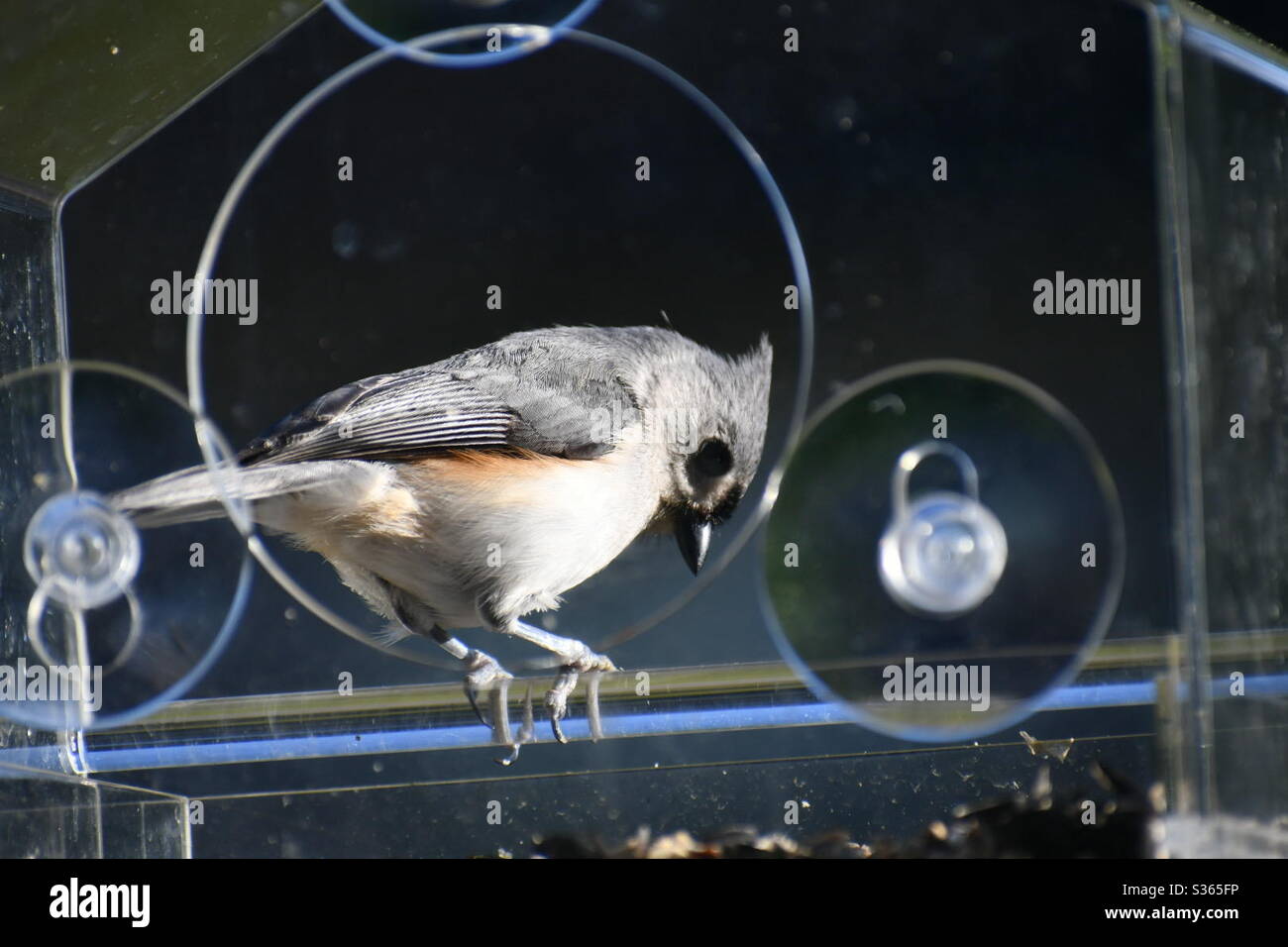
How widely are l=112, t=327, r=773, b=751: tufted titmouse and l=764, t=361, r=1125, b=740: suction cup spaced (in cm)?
20

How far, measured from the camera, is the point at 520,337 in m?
1.48

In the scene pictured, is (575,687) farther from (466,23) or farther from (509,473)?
(466,23)

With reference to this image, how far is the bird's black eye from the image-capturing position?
1.50 metres

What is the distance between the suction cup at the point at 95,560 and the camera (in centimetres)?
144

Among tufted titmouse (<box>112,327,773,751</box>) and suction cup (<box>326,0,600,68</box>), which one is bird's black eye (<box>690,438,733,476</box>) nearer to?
tufted titmouse (<box>112,327,773,751</box>)

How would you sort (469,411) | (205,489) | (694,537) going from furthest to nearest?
(694,537) < (469,411) < (205,489)

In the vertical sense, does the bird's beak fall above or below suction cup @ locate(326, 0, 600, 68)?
below

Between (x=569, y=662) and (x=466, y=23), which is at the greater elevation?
(x=466, y=23)

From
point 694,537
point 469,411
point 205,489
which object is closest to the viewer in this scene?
point 205,489

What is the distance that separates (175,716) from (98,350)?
47 centimetres

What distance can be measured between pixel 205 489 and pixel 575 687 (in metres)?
0.50

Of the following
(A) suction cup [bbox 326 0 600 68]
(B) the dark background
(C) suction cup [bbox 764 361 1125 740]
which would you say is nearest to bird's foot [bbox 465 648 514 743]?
(B) the dark background

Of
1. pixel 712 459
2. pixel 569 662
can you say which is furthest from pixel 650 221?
pixel 569 662

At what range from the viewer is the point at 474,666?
1507 mm
